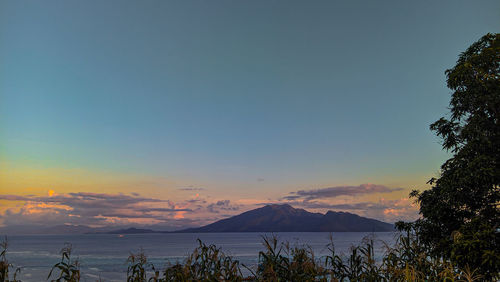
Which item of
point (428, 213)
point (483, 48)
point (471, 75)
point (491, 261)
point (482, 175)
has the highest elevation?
point (483, 48)

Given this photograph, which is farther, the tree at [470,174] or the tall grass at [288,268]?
the tree at [470,174]

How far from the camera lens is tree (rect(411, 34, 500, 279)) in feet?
44.9

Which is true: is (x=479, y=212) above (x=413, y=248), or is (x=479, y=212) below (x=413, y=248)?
above

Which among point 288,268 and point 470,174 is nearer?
point 288,268

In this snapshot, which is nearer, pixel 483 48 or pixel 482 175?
pixel 482 175

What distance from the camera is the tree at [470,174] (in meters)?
13.7

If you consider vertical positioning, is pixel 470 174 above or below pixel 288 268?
above

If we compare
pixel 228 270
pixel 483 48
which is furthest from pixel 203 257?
pixel 483 48

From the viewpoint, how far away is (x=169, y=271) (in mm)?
10203

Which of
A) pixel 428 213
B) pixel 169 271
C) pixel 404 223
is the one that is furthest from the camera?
pixel 404 223

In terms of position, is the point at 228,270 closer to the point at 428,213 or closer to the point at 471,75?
the point at 428,213

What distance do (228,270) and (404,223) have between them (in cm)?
1277

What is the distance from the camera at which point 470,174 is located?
14477 millimetres

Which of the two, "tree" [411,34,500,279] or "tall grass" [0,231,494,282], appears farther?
"tree" [411,34,500,279]
